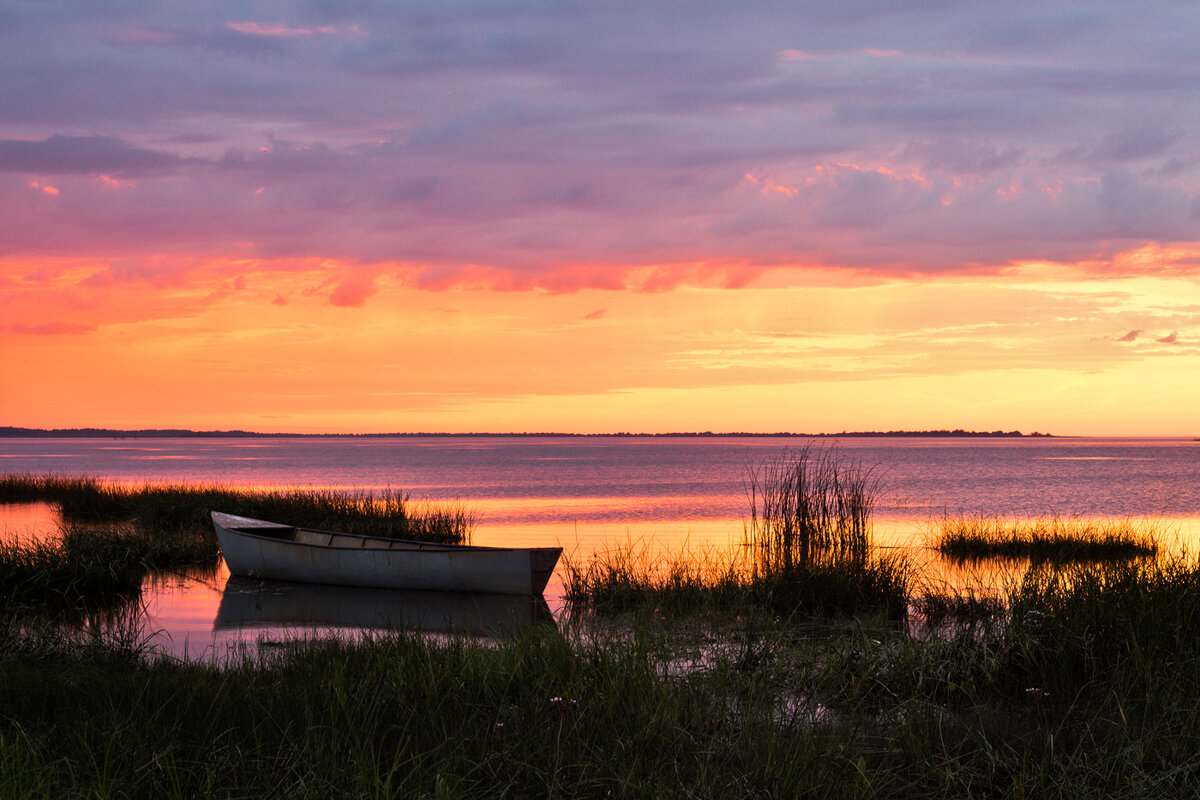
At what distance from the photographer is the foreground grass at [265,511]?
22469mm

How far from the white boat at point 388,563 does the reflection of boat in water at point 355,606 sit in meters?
0.15

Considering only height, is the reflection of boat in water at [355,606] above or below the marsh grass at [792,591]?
below

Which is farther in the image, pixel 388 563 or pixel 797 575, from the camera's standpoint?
pixel 388 563

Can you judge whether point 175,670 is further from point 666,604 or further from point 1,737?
point 666,604

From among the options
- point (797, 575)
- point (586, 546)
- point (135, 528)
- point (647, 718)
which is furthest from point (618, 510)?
point (647, 718)

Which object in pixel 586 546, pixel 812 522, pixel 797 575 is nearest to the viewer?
pixel 797 575

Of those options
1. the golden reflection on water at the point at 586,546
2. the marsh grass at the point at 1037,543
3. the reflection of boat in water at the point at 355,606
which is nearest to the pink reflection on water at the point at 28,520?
the golden reflection on water at the point at 586,546

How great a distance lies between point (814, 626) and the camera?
10.5 m

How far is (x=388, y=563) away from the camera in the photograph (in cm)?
1605

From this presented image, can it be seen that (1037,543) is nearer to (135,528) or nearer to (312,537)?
(312,537)

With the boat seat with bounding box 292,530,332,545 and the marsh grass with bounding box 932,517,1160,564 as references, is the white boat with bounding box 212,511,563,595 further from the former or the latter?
A: the marsh grass with bounding box 932,517,1160,564

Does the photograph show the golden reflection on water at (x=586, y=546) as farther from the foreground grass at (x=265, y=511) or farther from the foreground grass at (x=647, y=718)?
the foreground grass at (x=647, y=718)

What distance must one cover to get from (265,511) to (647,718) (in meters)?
20.7

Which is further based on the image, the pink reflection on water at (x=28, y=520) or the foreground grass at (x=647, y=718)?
the pink reflection on water at (x=28, y=520)
